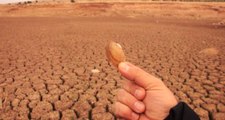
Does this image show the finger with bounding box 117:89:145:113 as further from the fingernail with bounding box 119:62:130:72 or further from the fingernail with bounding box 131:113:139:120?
the fingernail with bounding box 119:62:130:72

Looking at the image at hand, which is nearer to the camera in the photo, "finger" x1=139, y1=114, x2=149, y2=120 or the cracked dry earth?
"finger" x1=139, y1=114, x2=149, y2=120

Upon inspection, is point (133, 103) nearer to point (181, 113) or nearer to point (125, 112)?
point (125, 112)

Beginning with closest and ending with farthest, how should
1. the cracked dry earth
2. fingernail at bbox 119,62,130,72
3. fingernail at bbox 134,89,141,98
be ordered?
1. fingernail at bbox 119,62,130,72
2. fingernail at bbox 134,89,141,98
3. the cracked dry earth

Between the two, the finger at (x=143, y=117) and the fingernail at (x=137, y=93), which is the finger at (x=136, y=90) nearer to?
the fingernail at (x=137, y=93)

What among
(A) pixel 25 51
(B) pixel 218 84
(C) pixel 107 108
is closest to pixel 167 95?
(C) pixel 107 108

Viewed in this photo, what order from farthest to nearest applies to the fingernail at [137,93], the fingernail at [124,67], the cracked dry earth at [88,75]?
the cracked dry earth at [88,75] → the fingernail at [137,93] → the fingernail at [124,67]

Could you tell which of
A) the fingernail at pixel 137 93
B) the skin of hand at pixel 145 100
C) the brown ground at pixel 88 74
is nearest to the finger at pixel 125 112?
the skin of hand at pixel 145 100

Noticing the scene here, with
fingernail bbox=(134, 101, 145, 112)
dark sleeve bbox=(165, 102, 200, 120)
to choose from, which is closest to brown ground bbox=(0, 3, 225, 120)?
fingernail bbox=(134, 101, 145, 112)
